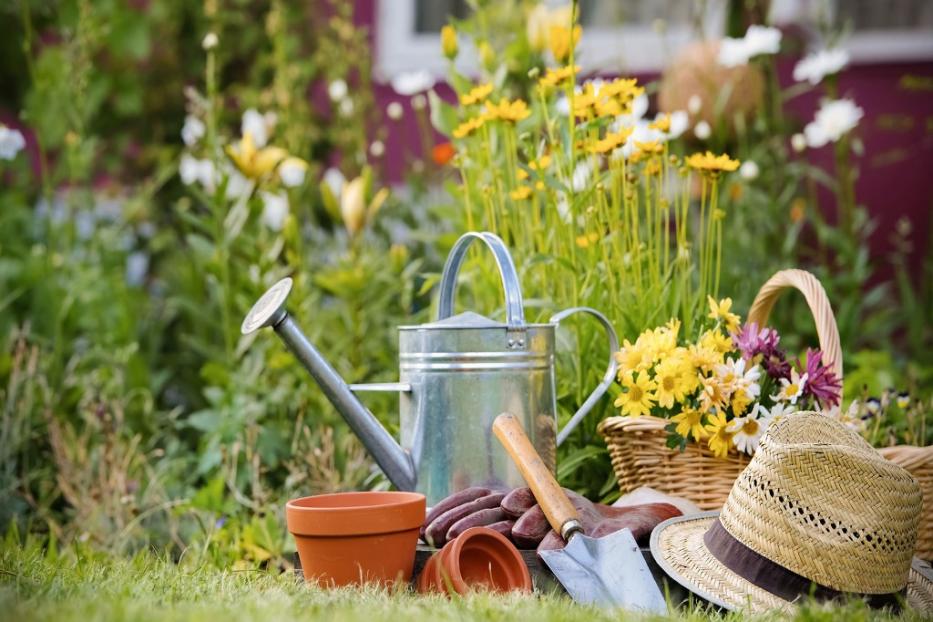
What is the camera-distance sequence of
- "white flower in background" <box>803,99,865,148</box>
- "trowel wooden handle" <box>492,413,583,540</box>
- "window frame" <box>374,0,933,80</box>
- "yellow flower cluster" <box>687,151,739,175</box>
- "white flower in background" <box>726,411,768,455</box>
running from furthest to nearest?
"window frame" <box>374,0,933,80</box> → "white flower in background" <box>803,99,865,148</box> → "yellow flower cluster" <box>687,151,739,175</box> → "white flower in background" <box>726,411,768,455</box> → "trowel wooden handle" <box>492,413,583,540</box>

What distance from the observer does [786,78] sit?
5.61 m

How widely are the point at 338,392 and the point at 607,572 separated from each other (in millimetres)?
637

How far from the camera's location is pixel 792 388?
219 centimetres

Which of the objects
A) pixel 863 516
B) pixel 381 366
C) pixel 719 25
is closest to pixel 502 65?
pixel 381 366

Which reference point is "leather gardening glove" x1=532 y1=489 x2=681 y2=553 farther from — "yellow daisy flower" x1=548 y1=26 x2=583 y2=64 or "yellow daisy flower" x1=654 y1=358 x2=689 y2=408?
"yellow daisy flower" x1=548 y1=26 x2=583 y2=64

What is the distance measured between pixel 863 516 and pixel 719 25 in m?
4.17

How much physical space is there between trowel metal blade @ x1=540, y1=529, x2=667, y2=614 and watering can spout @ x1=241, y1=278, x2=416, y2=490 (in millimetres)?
411

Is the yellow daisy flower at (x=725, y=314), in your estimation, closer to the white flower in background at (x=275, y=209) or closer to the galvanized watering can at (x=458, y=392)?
the galvanized watering can at (x=458, y=392)

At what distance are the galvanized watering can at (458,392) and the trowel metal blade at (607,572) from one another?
0.30m

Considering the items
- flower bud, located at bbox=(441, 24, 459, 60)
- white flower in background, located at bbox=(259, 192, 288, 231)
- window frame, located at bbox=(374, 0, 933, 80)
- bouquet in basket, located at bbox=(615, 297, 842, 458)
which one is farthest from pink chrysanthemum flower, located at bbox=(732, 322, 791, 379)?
window frame, located at bbox=(374, 0, 933, 80)

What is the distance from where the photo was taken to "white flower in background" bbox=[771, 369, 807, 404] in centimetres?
218

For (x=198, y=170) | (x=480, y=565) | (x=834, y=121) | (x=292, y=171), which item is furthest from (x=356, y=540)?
(x=834, y=121)

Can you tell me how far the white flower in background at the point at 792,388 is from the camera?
218 cm

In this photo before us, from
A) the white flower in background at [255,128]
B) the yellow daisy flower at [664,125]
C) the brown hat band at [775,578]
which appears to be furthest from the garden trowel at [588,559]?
the white flower in background at [255,128]
